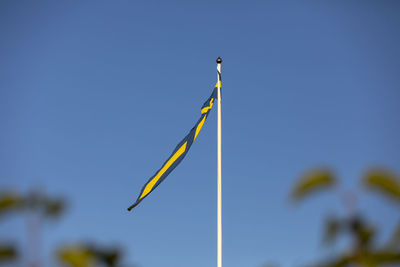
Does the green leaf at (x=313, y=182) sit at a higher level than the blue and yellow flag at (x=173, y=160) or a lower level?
lower

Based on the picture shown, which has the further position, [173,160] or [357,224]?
[173,160]

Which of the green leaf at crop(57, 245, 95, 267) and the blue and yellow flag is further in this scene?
the blue and yellow flag

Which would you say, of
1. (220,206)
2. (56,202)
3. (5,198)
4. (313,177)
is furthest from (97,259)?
(220,206)

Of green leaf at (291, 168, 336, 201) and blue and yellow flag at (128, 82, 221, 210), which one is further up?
blue and yellow flag at (128, 82, 221, 210)

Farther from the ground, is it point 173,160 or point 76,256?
point 173,160

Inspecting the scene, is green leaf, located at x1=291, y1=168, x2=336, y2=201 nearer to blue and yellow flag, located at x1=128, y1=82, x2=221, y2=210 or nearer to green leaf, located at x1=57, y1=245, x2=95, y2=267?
green leaf, located at x1=57, y1=245, x2=95, y2=267

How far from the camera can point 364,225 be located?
268cm

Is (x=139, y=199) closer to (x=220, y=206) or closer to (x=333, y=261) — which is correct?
(x=220, y=206)

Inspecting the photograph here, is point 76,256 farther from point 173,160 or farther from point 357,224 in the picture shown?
point 173,160

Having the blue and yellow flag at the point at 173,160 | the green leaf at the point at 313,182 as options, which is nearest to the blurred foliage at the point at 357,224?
the green leaf at the point at 313,182

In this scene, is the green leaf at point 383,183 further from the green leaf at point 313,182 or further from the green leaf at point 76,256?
the green leaf at point 76,256

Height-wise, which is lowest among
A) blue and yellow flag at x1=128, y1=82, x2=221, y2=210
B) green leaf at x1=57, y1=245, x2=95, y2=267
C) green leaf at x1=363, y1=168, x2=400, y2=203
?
green leaf at x1=57, y1=245, x2=95, y2=267

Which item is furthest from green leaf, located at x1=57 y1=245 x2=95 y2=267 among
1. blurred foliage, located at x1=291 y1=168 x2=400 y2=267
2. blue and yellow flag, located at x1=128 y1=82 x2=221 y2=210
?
blue and yellow flag, located at x1=128 y1=82 x2=221 y2=210

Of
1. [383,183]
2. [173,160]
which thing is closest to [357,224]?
[383,183]
